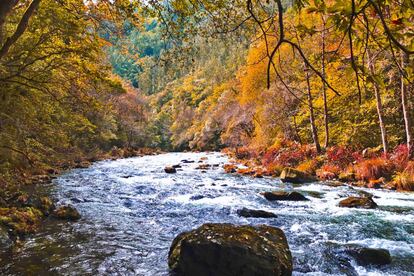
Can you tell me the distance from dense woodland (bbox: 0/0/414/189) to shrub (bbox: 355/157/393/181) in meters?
0.04

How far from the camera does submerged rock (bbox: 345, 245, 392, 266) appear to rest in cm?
661

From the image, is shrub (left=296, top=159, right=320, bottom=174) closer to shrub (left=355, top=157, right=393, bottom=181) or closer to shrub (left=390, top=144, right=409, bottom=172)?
shrub (left=355, top=157, right=393, bottom=181)

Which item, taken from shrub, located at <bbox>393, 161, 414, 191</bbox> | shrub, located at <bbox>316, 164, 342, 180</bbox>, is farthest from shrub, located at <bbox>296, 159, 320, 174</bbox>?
shrub, located at <bbox>393, 161, 414, 191</bbox>

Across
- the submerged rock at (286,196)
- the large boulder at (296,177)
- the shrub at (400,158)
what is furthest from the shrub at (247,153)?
the submerged rock at (286,196)

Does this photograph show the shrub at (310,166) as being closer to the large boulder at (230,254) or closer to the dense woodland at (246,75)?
the dense woodland at (246,75)

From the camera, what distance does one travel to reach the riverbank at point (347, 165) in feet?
46.8

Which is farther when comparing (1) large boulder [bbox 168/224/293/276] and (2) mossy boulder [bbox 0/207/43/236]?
(2) mossy boulder [bbox 0/207/43/236]

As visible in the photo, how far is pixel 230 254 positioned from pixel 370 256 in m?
2.98

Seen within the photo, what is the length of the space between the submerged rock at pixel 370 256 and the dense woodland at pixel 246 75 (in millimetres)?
3036

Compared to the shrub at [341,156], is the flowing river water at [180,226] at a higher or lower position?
lower

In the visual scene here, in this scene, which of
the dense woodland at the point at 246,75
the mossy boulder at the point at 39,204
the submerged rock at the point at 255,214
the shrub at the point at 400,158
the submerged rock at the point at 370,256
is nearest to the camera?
the dense woodland at the point at 246,75

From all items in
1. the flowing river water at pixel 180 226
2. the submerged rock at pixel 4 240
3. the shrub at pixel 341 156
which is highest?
the shrub at pixel 341 156

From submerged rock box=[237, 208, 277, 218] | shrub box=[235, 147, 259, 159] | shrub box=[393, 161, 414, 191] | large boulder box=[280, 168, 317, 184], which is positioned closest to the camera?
submerged rock box=[237, 208, 277, 218]

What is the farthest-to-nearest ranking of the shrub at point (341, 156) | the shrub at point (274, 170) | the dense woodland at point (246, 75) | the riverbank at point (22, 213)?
the shrub at point (274, 170), the shrub at point (341, 156), the riverbank at point (22, 213), the dense woodland at point (246, 75)
